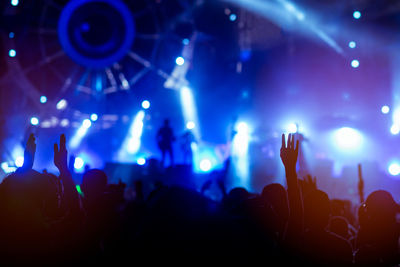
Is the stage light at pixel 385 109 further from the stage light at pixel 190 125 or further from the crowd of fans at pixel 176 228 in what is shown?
the crowd of fans at pixel 176 228

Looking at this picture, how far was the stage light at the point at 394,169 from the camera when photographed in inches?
582

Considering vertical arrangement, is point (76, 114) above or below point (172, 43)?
below

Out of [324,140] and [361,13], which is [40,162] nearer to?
[324,140]

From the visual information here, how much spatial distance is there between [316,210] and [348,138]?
55.5 ft

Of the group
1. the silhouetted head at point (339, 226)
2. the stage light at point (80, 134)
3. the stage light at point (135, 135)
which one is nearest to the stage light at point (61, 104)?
the stage light at point (80, 134)

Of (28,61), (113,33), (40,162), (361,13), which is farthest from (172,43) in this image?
(361,13)

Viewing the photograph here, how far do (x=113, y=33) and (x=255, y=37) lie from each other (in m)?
9.96

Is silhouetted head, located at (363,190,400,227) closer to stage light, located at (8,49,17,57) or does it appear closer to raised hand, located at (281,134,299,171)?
raised hand, located at (281,134,299,171)

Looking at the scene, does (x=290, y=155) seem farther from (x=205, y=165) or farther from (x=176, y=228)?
(x=205, y=165)

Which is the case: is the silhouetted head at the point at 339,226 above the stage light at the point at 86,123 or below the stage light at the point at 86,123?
below

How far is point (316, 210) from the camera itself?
3219 mm

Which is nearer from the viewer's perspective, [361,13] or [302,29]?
[361,13]

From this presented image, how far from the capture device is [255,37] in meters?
22.6

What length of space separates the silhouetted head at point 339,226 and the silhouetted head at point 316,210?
638mm
